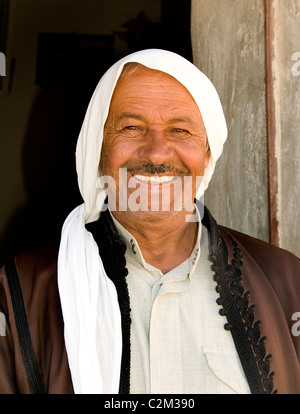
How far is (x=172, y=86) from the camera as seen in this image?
2.03 metres

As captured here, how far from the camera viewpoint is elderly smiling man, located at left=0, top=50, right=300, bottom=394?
1.72m

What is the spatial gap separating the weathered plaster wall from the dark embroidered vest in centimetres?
63

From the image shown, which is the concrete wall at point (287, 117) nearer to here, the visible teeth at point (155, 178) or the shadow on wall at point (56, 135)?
the visible teeth at point (155, 178)

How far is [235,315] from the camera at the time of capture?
185cm

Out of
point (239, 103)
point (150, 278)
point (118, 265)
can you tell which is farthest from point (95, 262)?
point (239, 103)

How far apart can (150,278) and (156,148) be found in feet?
1.44

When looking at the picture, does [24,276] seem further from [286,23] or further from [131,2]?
[131,2]

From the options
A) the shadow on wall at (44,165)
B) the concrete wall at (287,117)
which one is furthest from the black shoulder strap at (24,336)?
the shadow on wall at (44,165)

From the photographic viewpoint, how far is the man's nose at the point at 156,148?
76.1 inches

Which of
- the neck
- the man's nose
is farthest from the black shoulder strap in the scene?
the man's nose

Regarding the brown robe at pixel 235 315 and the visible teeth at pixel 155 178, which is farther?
the visible teeth at pixel 155 178

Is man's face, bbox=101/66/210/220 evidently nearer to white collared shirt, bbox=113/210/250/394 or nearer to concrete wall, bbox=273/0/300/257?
white collared shirt, bbox=113/210/250/394

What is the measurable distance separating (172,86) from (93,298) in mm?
798
